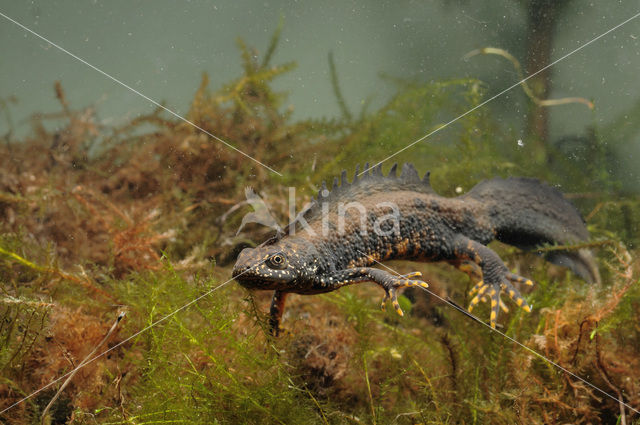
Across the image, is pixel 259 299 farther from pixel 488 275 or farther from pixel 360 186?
pixel 488 275

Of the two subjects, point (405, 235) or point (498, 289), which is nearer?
point (498, 289)

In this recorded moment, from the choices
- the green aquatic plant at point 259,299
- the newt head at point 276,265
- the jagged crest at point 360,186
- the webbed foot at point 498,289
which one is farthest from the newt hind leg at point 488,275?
the newt head at point 276,265

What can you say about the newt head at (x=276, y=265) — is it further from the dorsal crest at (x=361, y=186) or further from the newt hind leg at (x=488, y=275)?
the newt hind leg at (x=488, y=275)

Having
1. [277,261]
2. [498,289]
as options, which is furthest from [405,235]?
[277,261]

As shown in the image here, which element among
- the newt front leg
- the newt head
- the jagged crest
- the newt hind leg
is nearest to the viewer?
the newt head

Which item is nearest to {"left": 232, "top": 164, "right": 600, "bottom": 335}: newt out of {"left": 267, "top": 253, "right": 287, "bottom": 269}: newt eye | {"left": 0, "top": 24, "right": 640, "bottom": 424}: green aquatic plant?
{"left": 267, "top": 253, "right": 287, "bottom": 269}: newt eye

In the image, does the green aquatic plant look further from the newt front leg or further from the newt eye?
the newt eye

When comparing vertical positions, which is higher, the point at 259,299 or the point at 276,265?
the point at 276,265
